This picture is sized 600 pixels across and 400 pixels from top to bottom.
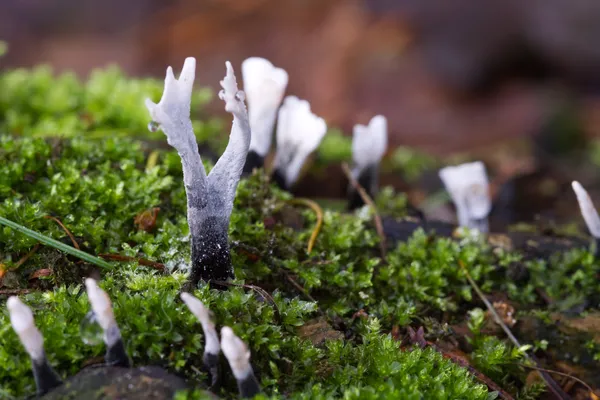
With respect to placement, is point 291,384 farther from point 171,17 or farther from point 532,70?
point 171,17

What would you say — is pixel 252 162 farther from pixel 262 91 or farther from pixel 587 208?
pixel 587 208

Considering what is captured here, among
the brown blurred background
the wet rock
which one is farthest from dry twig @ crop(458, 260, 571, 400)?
the brown blurred background

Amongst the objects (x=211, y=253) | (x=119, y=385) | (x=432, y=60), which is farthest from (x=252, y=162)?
(x=432, y=60)

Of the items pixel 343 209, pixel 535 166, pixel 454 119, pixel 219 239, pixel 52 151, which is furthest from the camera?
pixel 454 119

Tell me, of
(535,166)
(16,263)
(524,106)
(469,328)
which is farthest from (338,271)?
(524,106)

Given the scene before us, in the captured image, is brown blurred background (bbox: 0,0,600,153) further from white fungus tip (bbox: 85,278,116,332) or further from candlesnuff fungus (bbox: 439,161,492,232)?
white fungus tip (bbox: 85,278,116,332)

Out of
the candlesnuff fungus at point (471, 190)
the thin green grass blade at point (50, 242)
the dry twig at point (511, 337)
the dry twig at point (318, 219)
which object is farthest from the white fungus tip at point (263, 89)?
the dry twig at point (511, 337)
